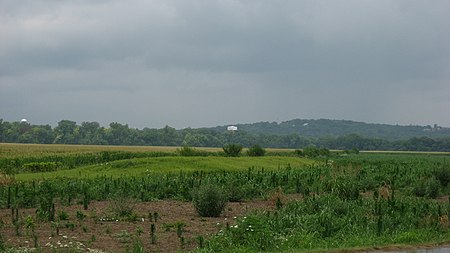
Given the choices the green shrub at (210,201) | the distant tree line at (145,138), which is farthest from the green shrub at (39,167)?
the distant tree line at (145,138)

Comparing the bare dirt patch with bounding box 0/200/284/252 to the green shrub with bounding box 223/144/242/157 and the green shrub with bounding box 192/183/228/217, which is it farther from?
the green shrub with bounding box 223/144/242/157

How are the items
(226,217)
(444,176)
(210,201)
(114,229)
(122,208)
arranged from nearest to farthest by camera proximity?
(114,229) < (122,208) < (210,201) < (226,217) < (444,176)

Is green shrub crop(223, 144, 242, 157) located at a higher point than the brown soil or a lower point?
higher

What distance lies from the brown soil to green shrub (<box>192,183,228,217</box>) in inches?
13.4

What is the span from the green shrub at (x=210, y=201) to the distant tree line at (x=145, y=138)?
443 ft

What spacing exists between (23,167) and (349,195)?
120ft

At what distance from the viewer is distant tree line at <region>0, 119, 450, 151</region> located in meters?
164

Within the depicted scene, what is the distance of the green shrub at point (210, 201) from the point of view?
892 inches

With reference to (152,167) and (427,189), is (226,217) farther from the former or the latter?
(152,167)

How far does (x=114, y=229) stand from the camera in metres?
19.2

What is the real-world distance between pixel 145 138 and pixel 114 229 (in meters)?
155

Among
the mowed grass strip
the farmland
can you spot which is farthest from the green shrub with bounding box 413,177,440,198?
the mowed grass strip

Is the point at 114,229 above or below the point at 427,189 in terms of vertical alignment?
below

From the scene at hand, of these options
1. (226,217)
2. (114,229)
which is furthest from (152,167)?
(114,229)
